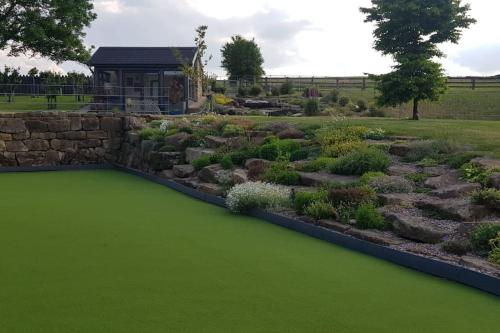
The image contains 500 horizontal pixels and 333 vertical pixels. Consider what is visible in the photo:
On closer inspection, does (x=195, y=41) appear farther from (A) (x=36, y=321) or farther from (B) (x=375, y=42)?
(A) (x=36, y=321)

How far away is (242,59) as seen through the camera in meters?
41.8

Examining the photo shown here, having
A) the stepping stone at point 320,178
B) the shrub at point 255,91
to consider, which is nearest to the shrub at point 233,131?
the stepping stone at point 320,178

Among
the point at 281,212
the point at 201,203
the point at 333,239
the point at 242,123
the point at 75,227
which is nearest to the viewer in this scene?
the point at 333,239

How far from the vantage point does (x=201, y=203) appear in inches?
370

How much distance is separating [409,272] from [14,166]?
12.6 m

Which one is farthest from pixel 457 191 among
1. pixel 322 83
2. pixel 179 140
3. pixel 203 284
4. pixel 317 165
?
pixel 322 83

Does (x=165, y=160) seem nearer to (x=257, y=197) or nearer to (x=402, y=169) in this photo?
(x=257, y=197)

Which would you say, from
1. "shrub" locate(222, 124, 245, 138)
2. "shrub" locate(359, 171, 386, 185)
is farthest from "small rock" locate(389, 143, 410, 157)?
"shrub" locate(222, 124, 245, 138)

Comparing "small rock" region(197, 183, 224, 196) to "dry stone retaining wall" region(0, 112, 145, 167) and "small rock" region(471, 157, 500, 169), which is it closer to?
"small rock" region(471, 157, 500, 169)

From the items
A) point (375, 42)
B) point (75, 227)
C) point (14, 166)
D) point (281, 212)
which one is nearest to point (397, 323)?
point (281, 212)

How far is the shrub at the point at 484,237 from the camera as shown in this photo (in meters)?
5.32

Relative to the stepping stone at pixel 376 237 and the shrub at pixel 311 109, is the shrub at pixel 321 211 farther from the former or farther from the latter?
the shrub at pixel 311 109

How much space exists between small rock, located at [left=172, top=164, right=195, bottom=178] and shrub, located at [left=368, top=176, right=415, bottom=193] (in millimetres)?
5003

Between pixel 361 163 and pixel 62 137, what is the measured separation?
10189 mm
